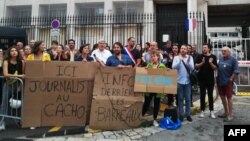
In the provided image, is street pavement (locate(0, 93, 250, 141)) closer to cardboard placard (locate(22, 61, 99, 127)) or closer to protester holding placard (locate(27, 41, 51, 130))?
cardboard placard (locate(22, 61, 99, 127))

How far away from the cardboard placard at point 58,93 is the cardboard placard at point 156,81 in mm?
1052

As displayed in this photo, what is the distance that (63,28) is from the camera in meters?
21.6

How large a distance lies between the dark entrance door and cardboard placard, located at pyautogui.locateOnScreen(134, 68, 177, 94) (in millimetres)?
11859

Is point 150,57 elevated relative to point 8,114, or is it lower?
elevated

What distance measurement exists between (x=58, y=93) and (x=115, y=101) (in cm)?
130

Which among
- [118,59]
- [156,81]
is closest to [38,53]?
[118,59]

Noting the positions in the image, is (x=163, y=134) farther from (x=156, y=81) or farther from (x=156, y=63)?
(x=156, y=63)

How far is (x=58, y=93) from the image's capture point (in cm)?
796

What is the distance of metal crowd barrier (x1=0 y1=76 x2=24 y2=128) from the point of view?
7.93 m

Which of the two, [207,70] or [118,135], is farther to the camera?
[207,70]

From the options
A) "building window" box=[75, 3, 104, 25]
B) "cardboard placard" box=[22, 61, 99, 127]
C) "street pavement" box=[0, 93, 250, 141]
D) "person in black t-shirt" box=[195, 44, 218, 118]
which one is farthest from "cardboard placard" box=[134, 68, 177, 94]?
"building window" box=[75, 3, 104, 25]

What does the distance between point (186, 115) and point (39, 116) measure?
11.6 ft

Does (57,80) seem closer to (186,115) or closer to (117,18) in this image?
(186,115)

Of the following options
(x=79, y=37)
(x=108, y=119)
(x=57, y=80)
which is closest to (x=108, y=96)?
(x=108, y=119)
